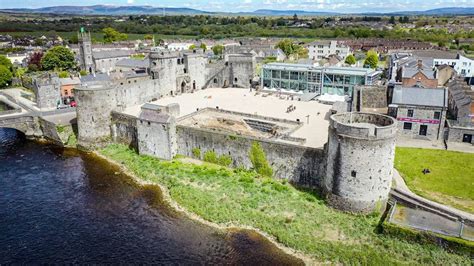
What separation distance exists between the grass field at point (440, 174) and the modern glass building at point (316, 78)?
19.4 meters

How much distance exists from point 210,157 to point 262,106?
636 inches

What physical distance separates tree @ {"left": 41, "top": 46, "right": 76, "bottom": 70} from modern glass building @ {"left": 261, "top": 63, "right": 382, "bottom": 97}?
42.4 m

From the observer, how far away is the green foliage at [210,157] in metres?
31.8

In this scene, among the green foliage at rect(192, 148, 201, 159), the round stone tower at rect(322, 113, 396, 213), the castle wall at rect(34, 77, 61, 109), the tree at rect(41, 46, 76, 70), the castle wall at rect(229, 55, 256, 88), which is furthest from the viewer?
the tree at rect(41, 46, 76, 70)

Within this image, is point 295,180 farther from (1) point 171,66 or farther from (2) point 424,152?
(1) point 171,66

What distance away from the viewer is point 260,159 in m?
29.1

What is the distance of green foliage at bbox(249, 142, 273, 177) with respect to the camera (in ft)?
95.1

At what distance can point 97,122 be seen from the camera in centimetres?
3791

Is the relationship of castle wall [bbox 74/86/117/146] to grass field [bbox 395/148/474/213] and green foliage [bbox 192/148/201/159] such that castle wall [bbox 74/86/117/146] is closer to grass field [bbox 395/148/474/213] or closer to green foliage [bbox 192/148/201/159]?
green foliage [bbox 192/148/201/159]

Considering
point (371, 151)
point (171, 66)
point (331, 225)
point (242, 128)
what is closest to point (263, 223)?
point (331, 225)

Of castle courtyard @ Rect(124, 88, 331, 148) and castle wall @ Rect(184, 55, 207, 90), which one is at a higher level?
castle wall @ Rect(184, 55, 207, 90)

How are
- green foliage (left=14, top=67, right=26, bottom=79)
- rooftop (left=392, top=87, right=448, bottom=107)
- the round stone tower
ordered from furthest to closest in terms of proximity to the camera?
green foliage (left=14, top=67, right=26, bottom=79)
rooftop (left=392, top=87, right=448, bottom=107)
the round stone tower

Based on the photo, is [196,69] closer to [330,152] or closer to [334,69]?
[334,69]

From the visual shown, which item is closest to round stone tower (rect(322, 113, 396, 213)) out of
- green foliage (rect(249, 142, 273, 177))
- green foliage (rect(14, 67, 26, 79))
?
green foliage (rect(249, 142, 273, 177))
